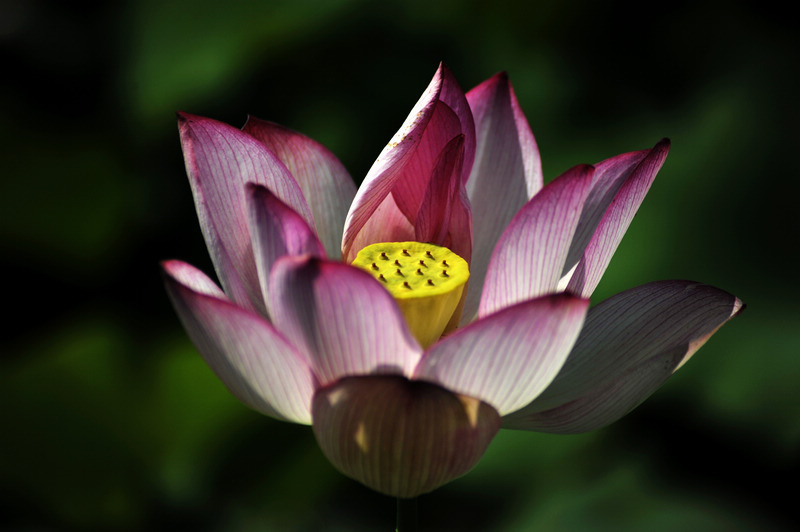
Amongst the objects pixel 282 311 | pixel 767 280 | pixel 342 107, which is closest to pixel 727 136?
pixel 767 280

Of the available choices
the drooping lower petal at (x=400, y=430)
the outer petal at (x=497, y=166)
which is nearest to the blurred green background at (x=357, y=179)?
the outer petal at (x=497, y=166)

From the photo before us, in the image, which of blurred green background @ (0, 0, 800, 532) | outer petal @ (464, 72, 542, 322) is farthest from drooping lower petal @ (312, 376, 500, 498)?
blurred green background @ (0, 0, 800, 532)

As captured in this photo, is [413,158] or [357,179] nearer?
[413,158]

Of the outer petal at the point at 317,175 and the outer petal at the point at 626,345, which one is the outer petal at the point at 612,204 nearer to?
the outer petal at the point at 626,345

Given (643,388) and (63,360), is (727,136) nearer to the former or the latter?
(643,388)

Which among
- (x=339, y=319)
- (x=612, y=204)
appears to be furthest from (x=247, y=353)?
(x=612, y=204)

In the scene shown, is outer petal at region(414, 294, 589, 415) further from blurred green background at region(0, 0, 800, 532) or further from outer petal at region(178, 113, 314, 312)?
blurred green background at region(0, 0, 800, 532)

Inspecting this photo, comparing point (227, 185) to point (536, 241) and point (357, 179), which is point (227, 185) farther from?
point (357, 179)
